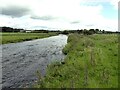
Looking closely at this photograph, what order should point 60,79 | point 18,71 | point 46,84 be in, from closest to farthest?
point 46,84
point 60,79
point 18,71

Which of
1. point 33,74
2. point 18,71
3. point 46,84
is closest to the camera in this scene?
point 46,84

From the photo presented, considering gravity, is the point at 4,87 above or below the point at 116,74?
below

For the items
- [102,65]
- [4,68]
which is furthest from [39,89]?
[4,68]

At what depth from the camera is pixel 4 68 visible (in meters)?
29.6

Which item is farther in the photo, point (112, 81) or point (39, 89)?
point (112, 81)

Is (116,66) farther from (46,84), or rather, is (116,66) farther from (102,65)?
(46,84)

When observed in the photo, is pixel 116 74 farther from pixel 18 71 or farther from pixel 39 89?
pixel 18 71

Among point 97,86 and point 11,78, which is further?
point 11,78

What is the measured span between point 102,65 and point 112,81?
19.6 ft

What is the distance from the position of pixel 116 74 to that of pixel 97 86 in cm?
474

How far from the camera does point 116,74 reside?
20.8m

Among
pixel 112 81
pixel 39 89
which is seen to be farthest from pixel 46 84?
pixel 112 81

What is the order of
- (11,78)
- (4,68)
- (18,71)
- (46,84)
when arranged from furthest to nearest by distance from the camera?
(4,68), (18,71), (11,78), (46,84)

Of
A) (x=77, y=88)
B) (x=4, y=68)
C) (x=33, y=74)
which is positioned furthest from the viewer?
(x=4, y=68)
